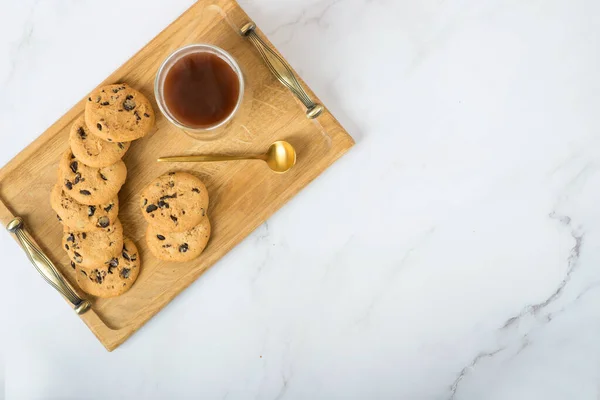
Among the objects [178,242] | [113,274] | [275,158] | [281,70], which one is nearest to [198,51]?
[281,70]

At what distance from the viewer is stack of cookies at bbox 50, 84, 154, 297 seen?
Answer: 1114 millimetres

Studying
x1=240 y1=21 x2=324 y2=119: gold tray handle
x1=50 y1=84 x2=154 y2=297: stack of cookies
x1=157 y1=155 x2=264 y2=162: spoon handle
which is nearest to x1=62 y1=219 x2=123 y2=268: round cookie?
x1=50 y1=84 x2=154 y2=297: stack of cookies

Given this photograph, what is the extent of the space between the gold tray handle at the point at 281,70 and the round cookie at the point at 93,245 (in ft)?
1.74

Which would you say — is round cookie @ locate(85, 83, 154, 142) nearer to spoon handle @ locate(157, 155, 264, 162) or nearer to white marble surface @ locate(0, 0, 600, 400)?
spoon handle @ locate(157, 155, 264, 162)

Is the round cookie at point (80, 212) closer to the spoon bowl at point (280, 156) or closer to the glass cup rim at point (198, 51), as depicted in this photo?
the glass cup rim at point (198, 51)

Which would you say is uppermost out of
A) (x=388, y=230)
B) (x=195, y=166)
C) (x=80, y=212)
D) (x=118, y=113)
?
(x=118, y=113)

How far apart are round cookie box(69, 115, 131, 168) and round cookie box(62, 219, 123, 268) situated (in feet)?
0.52

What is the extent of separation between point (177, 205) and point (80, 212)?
0.23 meters

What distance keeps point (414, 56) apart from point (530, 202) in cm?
48

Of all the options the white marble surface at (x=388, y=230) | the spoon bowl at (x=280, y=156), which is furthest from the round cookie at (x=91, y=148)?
the spoon bowl at (x=280, y=156)

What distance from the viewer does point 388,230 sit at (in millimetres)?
1278

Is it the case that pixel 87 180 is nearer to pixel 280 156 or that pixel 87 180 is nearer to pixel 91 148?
pixel 91 148

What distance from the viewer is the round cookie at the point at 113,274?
1181mm

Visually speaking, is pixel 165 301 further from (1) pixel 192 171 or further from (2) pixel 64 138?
(2) pixel 64 138
